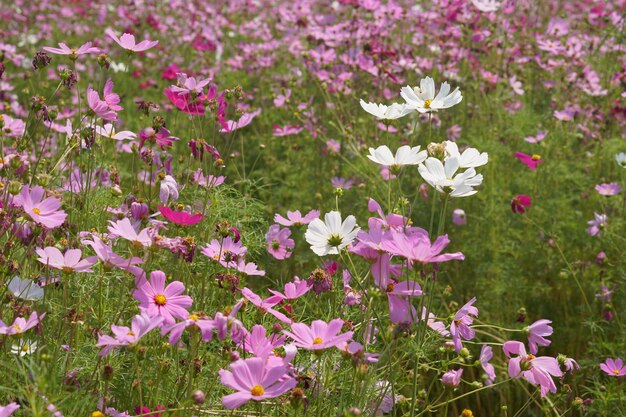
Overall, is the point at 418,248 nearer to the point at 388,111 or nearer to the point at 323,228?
the point at 323,228

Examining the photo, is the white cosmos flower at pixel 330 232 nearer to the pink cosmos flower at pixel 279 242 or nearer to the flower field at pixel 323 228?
the flower field at pixel 323 228

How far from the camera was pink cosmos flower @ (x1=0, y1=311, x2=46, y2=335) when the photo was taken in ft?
3.98

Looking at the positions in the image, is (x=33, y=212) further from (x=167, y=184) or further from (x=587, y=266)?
(x=587, y=266)

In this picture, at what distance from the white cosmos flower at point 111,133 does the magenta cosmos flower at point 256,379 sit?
0.89 meters

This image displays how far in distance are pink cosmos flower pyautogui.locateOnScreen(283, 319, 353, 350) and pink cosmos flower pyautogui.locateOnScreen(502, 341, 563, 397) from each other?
0.36m

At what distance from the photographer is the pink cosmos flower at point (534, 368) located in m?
1.34

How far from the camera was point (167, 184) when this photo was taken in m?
1.70

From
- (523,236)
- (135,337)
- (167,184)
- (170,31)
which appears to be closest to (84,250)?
(167,184)

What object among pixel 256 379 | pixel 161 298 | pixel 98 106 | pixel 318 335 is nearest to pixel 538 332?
pixel 318 335

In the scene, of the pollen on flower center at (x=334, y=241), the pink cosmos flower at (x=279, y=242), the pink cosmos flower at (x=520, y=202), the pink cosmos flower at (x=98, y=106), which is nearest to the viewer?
the pollen on flower center at (x=334, y=241)

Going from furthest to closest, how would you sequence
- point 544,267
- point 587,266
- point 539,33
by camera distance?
1. point 539,33
2. point 544,267
3. point 587,266

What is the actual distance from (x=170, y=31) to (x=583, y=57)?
10.1ft

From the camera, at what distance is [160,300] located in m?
1.24

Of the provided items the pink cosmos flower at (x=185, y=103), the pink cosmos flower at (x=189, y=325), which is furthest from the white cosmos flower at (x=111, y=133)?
the pink cosmos flower at (x=189, y=325)
